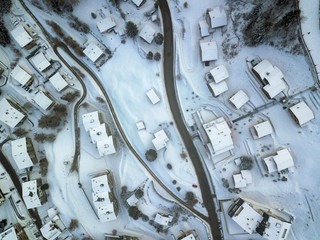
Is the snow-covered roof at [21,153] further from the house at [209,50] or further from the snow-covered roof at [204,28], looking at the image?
the snow-covered roof at [204,28]

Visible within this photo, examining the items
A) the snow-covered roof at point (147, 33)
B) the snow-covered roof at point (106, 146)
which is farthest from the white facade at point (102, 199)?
the snow-covered roof at point (147, 33)

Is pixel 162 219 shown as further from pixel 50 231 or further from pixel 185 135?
pixel 50 231

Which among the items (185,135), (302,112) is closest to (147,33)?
(185,135)

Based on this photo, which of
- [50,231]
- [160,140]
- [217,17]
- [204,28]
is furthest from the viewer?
[50,231]

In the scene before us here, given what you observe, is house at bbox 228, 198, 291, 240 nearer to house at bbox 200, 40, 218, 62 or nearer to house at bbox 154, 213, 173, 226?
house at bbox 154, 213, 173, 226

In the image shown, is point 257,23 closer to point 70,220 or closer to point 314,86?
point 314,86
